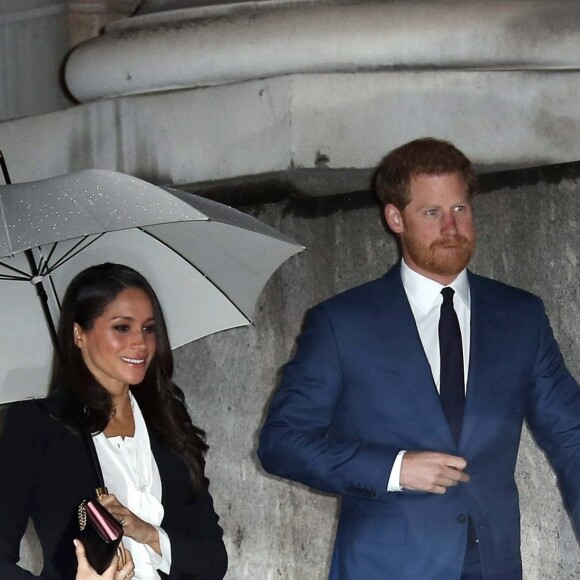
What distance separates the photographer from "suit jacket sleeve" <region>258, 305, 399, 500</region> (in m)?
4.34

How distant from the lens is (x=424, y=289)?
4586mm

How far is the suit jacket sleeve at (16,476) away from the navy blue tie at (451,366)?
1123 millimetres

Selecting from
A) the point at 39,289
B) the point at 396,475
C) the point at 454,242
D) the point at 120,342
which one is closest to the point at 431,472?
the point at 396,475

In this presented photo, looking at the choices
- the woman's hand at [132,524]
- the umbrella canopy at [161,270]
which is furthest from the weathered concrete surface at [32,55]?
the woman's hand at [132,524]

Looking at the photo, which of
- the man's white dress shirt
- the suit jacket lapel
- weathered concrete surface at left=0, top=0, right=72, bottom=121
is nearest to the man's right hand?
the suit jacket lapel

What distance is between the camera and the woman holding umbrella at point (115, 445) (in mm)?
4172

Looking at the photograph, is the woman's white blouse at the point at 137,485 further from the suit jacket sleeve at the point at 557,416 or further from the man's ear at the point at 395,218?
the suit jacket sleeve at the point at 557,416

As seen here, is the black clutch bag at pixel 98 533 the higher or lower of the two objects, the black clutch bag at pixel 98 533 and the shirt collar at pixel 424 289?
the lower

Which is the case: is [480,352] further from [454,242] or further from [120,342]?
[120,342]

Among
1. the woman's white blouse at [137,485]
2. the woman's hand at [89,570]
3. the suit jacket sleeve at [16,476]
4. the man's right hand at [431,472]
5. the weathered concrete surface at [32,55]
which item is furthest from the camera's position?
the weathered concrete surface at [32,55]

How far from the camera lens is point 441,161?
4594mm

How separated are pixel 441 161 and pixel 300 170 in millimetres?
1176

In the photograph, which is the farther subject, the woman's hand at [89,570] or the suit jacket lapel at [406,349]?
the suit jacket lapel at [406,349]

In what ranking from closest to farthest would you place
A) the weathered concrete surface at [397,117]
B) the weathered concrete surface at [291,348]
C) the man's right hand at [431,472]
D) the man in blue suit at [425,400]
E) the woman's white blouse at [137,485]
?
the man's right hand at [431,472], the woman's white blouse at [137,485], the man in blue suit at [425,400], the weathered concrete surface at [291,348], the weathered concrete surface at [397,117]
